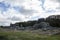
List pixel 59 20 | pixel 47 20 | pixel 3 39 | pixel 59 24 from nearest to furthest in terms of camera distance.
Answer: pixel 3 39 → pixel 59 24 → pixel 59 20 → pixel 47 20

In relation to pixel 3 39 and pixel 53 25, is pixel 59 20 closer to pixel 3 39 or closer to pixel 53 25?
pixel 53 25

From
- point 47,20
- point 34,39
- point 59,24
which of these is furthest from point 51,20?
point 34,39

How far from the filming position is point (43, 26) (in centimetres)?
12975

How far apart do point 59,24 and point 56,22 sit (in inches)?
242

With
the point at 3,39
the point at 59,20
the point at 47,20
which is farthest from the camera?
the point at 47,20

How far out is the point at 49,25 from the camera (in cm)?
13200

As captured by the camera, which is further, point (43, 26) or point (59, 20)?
point (59, 20)

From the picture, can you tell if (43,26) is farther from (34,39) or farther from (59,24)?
(34,39)

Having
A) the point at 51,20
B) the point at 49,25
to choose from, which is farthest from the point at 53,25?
the point at 51,20

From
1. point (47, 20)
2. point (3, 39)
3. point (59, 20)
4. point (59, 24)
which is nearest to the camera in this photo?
point (3, 39)

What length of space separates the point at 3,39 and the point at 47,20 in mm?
92651

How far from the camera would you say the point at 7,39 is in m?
60.1

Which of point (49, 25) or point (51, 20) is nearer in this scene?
point (49, 25)

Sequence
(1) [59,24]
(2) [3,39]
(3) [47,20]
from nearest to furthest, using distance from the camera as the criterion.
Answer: (2) [3,39], (1) [59,24], (3) [47,20]
